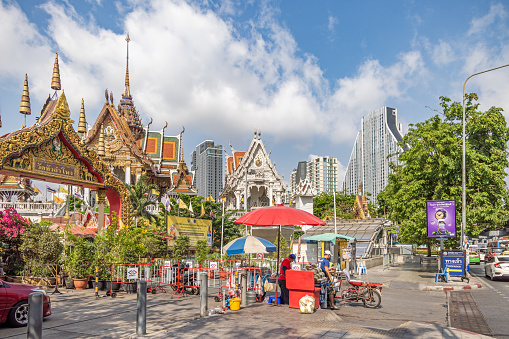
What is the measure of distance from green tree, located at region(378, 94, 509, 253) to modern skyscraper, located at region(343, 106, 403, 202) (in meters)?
107

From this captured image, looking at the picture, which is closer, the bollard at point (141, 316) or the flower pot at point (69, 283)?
the bollard at point (141, 316)

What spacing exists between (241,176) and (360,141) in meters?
102

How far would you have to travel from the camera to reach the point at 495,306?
12727 millimetres

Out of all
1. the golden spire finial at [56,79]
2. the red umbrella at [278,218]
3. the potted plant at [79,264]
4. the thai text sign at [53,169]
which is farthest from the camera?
the golden spire finial at [56,79]

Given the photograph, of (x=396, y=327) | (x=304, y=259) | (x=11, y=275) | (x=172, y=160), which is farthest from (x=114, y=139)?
(x=396, y=327)

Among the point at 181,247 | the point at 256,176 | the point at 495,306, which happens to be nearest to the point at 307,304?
the point at 495,306

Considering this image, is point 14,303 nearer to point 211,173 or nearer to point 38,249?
point 38,249

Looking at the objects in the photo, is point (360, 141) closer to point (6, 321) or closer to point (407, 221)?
point (407, 221)

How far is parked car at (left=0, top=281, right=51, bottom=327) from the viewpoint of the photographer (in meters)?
8.90

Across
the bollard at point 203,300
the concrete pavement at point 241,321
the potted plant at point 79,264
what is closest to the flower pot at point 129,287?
the concrete pavement at point 241,321

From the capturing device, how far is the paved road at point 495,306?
936cm

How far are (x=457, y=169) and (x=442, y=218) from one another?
216 inches

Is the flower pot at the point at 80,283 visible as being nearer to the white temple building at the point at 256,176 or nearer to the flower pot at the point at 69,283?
the flower pot at the point at 69,283

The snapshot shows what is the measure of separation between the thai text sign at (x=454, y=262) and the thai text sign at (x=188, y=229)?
16291 millimetres
